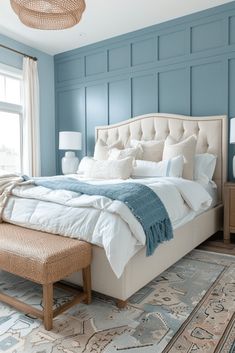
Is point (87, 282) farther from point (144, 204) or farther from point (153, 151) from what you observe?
point (153, 151)

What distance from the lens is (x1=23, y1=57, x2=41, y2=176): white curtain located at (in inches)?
179

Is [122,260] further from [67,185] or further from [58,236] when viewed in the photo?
[67,185]

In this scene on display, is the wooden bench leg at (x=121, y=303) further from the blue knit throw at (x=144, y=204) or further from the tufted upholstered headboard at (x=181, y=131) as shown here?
the tufted upholstered headboard at (x=181, y=131)

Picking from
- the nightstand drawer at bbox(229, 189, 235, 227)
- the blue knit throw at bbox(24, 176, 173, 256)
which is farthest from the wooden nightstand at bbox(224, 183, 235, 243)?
the blue knit throw at bbox(24, 176, 173, 256)

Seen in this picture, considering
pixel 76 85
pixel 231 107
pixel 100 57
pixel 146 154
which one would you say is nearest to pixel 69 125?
pixel 76 85

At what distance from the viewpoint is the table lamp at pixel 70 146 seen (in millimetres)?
4457

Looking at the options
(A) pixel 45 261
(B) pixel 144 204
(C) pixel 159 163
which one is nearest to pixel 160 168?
(C) pixel 159 163

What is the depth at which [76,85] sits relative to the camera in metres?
4.86

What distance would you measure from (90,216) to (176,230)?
0.92 metres

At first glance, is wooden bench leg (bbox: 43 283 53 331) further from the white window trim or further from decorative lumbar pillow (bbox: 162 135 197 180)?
the white window trim

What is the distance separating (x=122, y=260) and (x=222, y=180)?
7.47ft

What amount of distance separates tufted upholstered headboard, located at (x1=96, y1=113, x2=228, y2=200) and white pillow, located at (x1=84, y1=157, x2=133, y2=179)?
90 centimetres

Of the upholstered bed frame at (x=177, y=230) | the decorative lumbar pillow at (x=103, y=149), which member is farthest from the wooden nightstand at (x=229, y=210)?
the decorative lumbar pillow at (x=103, y=149)

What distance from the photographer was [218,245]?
322cm
